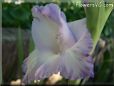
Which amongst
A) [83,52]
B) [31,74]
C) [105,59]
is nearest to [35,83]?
[31,74]

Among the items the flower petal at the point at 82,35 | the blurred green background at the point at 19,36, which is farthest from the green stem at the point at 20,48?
the flower petal at the point at 82,35

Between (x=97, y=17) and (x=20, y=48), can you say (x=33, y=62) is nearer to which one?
(x=20, y=48)

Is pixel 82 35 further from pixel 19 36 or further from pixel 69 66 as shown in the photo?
pixel 19 36

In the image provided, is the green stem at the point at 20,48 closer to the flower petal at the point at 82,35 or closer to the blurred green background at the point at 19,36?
the blurred green background at the point at 19,36

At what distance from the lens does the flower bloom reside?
0.98m

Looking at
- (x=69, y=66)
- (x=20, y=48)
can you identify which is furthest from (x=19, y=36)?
(x=69, y=66)

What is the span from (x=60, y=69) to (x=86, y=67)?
0.07 metres

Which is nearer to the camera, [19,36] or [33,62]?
[33,62]

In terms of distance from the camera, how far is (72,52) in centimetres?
98

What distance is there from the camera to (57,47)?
0.99 meters

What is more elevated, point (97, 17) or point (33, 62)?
point (97, 17)

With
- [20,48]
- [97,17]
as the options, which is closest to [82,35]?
[97,17]

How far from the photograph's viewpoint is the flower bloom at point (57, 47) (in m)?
0.98

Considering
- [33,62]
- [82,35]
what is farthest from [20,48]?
[82,35]
